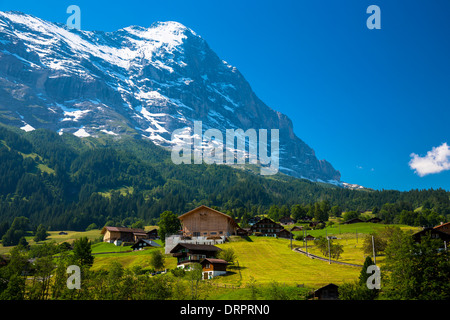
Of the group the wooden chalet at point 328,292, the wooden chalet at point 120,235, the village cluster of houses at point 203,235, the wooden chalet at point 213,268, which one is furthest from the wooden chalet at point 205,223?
the wooden chalet at point 328,292

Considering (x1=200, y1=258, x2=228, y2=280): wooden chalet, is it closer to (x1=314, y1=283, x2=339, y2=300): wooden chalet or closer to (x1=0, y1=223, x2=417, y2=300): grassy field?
(x1=0, y1=223, x2=417, y2=300): grassy field

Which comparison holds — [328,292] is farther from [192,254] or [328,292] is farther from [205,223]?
[205,223]

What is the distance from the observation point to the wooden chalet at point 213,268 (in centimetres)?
7288

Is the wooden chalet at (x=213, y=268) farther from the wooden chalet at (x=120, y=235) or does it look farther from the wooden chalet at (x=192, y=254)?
the wooden chalet at (x=120, y=235)

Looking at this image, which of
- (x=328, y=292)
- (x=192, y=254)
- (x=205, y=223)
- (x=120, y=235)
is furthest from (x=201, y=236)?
(x=328, y=292)

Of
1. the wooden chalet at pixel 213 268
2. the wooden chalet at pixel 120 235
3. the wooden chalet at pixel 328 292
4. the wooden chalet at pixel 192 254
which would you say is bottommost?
the wooden chalet at pixel 328 292

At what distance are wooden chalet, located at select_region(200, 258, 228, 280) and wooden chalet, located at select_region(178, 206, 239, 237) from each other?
1892 inches

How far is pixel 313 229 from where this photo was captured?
16825 centimetres

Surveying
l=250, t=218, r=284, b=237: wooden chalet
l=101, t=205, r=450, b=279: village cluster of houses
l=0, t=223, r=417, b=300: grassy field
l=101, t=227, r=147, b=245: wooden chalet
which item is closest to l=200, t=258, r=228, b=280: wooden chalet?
l=101, t=205, r=450, b=279: village cluster of houses

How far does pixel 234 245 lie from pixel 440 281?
60.7 meters

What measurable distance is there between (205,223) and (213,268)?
168ft

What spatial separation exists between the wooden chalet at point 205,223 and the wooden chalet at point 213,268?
48048 millimetres
